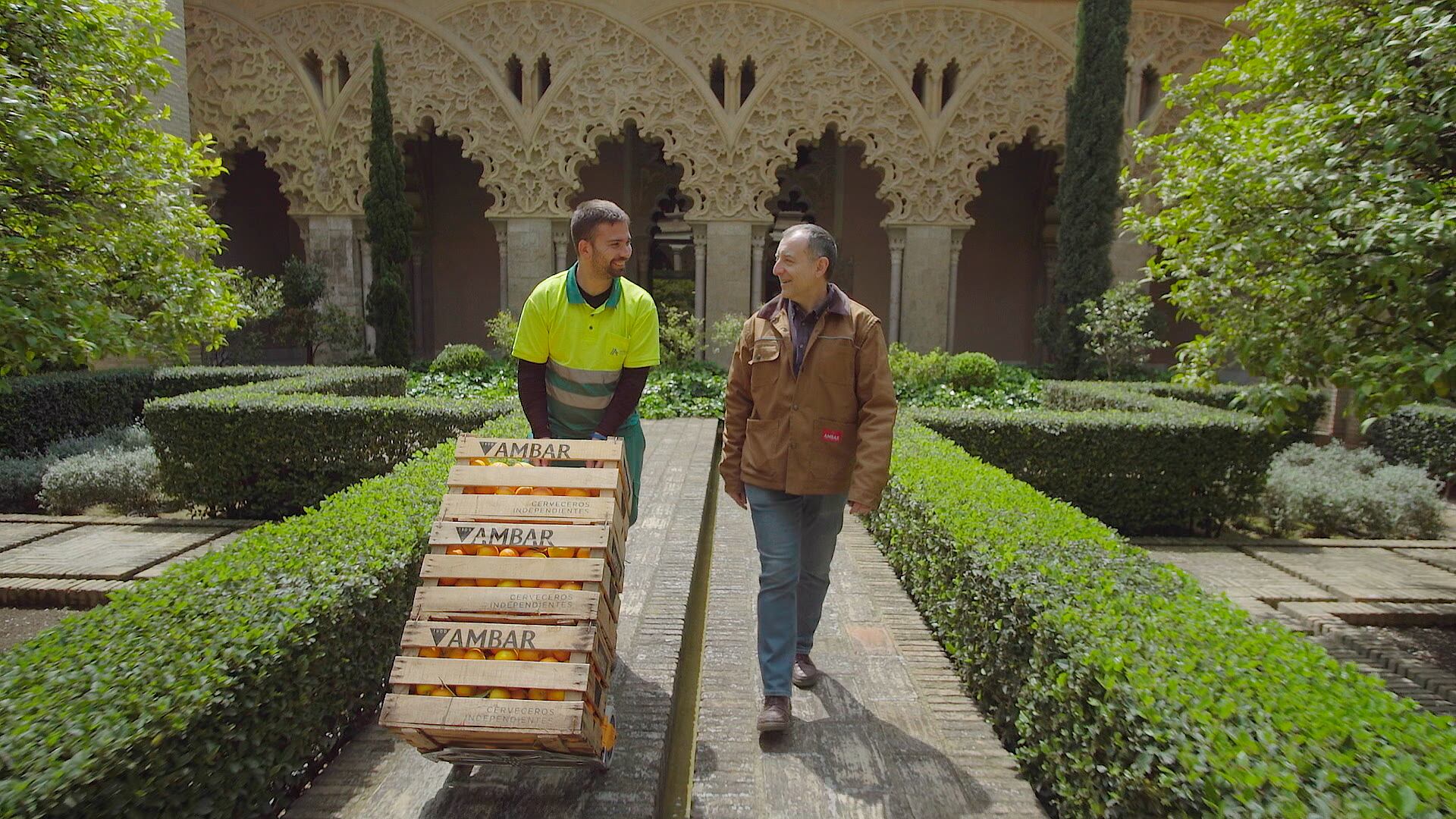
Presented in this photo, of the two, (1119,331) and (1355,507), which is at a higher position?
(1119,331)

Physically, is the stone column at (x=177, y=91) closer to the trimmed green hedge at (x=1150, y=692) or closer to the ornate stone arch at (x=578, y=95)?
the ornate stone arch at (x=578, y=95)

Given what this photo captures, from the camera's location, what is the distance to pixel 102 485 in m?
6.63

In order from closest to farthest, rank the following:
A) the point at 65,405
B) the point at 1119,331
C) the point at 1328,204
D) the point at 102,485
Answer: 1. the point at 1328,204
2. the point at 102,485
3. the point at 65,405
4. the point at 1119,331

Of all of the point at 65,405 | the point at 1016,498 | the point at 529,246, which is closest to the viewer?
the point at 1016,498

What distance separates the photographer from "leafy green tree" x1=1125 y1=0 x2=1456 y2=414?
10.6 ft

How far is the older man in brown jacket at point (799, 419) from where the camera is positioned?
2.75 m

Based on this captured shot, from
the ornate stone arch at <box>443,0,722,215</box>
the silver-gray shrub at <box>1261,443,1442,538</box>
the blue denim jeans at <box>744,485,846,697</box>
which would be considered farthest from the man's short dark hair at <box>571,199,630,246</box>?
the ornate stone arch at <box>443,0,722,215</box>

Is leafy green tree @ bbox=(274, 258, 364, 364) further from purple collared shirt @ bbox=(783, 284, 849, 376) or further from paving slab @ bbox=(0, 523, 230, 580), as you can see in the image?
purple collared shirt @ bbox=(783, 284, 849, 376)

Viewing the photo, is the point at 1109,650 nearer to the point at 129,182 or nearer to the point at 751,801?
the point at 751,801

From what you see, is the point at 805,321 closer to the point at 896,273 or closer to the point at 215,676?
the point at 215,676

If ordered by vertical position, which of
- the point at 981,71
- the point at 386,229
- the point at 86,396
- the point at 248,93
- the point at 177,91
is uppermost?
the point at 981,71

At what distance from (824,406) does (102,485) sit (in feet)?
21.5

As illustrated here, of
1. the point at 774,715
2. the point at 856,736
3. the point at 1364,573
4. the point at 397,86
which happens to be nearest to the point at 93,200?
the point at 774,715

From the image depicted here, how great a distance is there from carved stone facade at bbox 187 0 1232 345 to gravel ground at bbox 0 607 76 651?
967 cm
